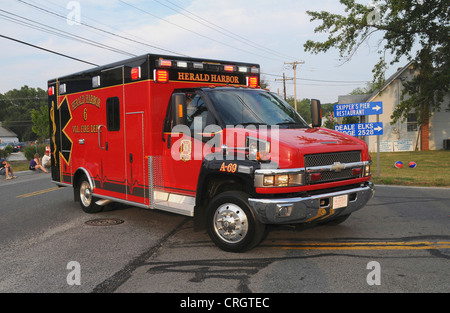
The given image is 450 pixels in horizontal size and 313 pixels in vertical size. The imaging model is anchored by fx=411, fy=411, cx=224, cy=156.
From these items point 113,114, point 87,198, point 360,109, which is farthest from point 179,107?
point 360,109

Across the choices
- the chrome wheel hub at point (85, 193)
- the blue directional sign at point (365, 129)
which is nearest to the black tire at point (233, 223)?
the chrome wheel hub at point (85, 193)

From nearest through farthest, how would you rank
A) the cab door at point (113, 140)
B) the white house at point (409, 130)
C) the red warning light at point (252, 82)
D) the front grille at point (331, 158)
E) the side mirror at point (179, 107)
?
the front grille at point (331, 158) < the side mirror at point (179, 107) < the cab door at point (113, 140) < the red warning light at point (252, 82) < the white house at point (409, 130)

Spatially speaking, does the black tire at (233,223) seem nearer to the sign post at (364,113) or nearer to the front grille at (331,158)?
the front grille at (331,158)

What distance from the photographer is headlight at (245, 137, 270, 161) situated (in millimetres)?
4996

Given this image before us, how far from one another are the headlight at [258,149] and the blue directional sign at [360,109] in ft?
33.5

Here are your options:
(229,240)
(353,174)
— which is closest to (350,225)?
(353,174)

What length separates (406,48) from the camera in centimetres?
2642

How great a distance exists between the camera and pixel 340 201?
538 centimetres

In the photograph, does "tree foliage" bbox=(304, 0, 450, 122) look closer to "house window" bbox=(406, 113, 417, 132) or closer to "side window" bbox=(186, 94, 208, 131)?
"house window" bbox=(406, 113, 417, 132)

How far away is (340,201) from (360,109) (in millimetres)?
10277

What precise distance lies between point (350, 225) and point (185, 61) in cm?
389

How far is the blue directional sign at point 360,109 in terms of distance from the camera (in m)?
14.2

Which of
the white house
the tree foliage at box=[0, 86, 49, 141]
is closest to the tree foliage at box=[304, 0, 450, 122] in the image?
the white house

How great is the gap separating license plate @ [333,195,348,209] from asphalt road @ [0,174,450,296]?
1.95ft
